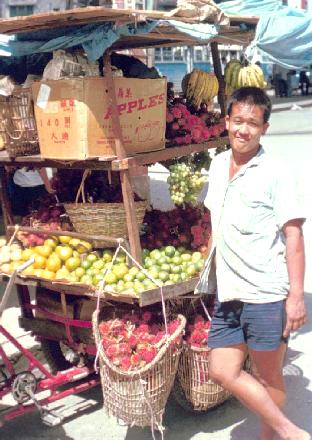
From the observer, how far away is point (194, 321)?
3.74 m

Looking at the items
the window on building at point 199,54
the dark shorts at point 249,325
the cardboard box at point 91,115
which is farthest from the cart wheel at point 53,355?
the window on building at point 199,54

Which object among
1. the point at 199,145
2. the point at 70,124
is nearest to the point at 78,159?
the point at 70,124

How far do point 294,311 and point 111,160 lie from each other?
134cm

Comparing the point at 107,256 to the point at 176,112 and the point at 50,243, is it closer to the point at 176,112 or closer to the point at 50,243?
the point at 50,243

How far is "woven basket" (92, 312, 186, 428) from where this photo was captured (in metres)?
3.24

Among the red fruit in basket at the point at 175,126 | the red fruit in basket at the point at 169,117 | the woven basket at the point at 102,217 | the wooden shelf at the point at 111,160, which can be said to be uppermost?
the red fruit in basket at the point at 169,117

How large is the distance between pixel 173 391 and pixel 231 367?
773 mm

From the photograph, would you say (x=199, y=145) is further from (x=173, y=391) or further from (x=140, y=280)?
(x=173, y=391)

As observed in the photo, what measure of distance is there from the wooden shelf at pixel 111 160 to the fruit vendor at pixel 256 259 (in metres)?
A: 0.69

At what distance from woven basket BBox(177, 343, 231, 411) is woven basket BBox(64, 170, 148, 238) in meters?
0.84

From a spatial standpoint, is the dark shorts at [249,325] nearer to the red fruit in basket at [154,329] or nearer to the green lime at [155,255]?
the red fruit in basket at [154,329]

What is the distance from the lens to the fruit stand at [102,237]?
3.35 m

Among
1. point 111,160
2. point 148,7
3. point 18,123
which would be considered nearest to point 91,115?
point 111,160

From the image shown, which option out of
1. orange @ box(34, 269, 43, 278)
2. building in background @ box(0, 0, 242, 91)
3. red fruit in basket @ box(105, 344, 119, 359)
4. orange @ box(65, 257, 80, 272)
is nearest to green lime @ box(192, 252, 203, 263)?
orange @ box(65, 257, 80, 272)
